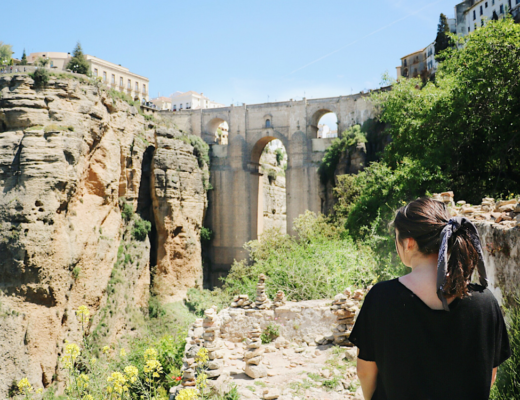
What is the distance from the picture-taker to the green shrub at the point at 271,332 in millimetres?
6652

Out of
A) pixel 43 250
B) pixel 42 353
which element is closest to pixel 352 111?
pixel 43 250

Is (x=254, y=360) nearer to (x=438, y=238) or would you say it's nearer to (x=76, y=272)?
(x=438, y=238)

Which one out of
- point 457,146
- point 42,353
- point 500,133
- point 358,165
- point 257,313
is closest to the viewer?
point 257,313

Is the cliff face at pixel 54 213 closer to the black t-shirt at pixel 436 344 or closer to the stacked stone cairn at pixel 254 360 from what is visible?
the stacked stone cairn at pixel 254 360

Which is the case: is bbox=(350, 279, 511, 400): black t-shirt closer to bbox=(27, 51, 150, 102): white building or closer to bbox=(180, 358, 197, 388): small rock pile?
bbox=(180, 358, 197, 388): small rock pile

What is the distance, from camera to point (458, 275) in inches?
58.9

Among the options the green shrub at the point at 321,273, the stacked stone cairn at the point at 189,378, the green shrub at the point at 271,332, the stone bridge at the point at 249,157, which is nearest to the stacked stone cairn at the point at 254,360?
the stacked stone cairn at the point at 189,378

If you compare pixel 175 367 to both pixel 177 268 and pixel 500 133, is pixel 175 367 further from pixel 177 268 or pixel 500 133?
pixel 177 268

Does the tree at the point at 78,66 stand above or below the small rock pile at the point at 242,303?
above

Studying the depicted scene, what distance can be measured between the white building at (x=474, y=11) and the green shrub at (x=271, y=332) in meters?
26.3

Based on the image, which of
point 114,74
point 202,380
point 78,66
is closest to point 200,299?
point 78,66

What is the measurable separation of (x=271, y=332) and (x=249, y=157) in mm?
22411

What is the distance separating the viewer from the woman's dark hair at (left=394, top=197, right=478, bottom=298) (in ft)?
4.91

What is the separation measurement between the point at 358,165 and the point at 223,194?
9.87 meters
